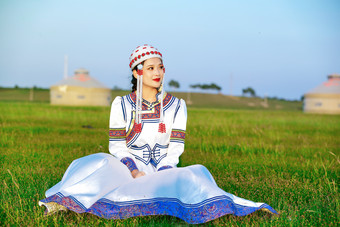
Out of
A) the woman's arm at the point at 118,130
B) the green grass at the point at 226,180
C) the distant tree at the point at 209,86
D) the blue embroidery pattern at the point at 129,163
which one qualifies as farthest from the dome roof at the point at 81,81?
the distant tree at the point at 209,86

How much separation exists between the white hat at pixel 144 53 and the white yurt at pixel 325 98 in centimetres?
3210

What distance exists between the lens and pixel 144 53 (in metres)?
3.06

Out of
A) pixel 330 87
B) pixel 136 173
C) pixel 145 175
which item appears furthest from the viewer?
pixel 330 87

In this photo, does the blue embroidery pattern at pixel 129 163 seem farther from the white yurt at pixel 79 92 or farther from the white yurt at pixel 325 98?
the white yurt at pixel 325 98

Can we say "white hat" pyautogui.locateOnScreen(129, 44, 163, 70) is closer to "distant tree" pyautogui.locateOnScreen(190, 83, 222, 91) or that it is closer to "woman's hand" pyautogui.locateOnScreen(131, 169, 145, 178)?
"woman's hand" pyautogui.locateOnScreen(131, 169, 145, 178)

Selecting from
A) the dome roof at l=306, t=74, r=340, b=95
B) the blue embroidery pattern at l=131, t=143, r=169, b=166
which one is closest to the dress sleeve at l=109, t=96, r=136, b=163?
the blue embroidery pattern at l=131, t=143, r=169, b=166

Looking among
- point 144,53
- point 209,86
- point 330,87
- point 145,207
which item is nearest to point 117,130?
point 144,53

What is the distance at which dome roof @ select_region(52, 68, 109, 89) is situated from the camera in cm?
3278

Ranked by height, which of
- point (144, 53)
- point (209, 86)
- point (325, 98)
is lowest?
point (144, 53)

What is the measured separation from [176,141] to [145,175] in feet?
1.86

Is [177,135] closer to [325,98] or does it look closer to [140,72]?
[140,72]

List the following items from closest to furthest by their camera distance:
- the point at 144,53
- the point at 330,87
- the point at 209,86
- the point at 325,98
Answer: the point at 144,53, the point at 325,98, the point at 330,87, the point at 209,86

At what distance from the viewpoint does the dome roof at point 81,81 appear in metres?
32.8

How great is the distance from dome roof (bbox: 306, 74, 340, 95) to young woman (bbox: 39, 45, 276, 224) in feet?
108
